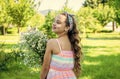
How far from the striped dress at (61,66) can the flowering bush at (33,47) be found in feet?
5.55

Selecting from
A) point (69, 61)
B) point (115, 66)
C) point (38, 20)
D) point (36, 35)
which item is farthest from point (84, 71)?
point (38, 20)

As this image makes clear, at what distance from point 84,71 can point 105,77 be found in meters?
1.41

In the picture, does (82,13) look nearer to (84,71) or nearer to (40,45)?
(84,71)

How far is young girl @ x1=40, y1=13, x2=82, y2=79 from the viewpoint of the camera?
495 cm

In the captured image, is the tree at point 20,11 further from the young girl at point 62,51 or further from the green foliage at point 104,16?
the young girl at point 62,51

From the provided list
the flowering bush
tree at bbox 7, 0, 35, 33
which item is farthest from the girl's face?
tree at bbox 7, 0, 35, 33

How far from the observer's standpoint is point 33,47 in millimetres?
6797

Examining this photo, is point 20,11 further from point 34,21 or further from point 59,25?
point 59,25

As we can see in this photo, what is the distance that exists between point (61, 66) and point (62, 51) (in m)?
0.22

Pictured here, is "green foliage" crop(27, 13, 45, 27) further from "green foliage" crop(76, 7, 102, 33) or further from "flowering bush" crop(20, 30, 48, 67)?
"flowering bush" crop(20, 30, 48, 67)

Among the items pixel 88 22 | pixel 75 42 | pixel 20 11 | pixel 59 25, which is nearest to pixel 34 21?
pixel 88 22

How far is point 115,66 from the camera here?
1509 centimetres

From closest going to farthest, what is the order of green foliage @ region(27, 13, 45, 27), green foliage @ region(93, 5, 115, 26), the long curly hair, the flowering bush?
the long curly hair < the flowering bush < green foliage @ region(27, 13, 45, 27) < green foliage @ region(93, 5, 115, 26)

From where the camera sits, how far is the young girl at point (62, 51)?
4.95 m
